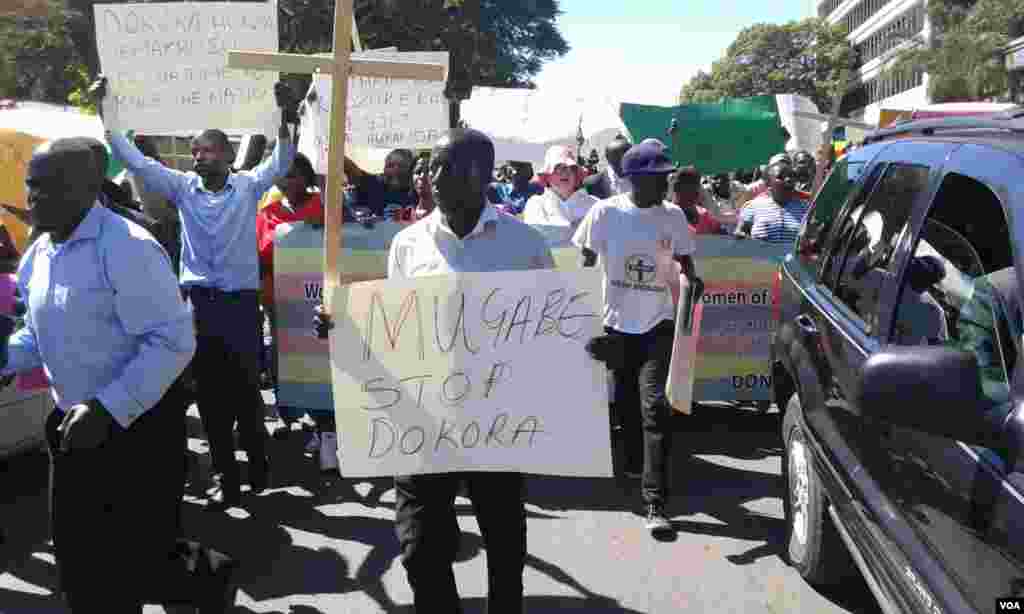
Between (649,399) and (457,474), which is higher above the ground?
(457,474)

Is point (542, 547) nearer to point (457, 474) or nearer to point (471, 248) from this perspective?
point (457, 474)

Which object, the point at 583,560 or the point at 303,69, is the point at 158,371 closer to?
the point at 303,69

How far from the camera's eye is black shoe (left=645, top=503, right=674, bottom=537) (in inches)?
181

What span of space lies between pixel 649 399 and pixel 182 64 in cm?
315

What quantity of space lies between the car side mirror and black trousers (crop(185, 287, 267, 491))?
373 cm

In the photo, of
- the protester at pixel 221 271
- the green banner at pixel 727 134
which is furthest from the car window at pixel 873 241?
the green banner at pixel 727 134

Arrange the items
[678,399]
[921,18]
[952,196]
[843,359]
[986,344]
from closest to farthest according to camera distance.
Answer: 1. [986,344]
2. [952,196]
3. [843,359]
4. [678,399]
5. [921,18]

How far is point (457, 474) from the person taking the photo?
3.06 m

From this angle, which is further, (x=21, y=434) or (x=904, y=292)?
(x=21, y=434)

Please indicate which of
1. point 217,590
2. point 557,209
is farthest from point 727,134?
point 217,590

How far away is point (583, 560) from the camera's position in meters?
4.32

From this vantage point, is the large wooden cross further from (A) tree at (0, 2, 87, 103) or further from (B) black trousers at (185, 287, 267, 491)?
(A) tree at (0, 2, 87, 103)

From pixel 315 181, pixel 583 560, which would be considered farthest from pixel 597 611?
pixel 315 181

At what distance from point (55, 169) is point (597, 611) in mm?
2604
